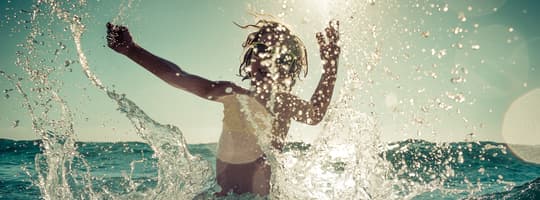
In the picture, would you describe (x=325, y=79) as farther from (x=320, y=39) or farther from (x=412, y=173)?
(x=412, y=173)

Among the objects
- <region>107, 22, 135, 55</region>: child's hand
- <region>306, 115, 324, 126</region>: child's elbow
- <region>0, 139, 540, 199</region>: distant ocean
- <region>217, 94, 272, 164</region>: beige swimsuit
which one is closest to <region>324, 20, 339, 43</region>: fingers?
<region>306, 115, 324, 126</region>: child's elbow

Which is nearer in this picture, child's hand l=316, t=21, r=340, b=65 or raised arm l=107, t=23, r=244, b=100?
raised arm l=107, t=23, r=244, b=100

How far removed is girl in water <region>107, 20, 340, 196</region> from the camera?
279 cm

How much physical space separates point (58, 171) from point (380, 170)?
3.56 meters

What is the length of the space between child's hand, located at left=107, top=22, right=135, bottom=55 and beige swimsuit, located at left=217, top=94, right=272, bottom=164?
0.67m

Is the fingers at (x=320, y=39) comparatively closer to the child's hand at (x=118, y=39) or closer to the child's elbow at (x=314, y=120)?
the child's elbow at (x=314, y=120)

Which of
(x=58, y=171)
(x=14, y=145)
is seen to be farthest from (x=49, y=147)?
(x=14, y=145)

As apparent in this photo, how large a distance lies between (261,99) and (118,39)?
3.25 feet

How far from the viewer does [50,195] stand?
4570mm

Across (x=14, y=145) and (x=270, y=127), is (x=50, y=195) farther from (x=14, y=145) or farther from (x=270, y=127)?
(x=14, y=145)

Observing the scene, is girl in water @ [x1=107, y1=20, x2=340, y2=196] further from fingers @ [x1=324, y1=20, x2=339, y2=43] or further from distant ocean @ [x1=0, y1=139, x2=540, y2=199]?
distant ocean @ [x1=0, y1=139, x2=540, y2=199]

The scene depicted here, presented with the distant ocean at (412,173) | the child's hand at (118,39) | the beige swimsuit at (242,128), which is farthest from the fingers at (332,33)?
the child's hand at (118,39)

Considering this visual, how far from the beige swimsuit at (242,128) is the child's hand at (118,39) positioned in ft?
2.20

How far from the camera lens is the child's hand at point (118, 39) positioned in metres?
2.52
